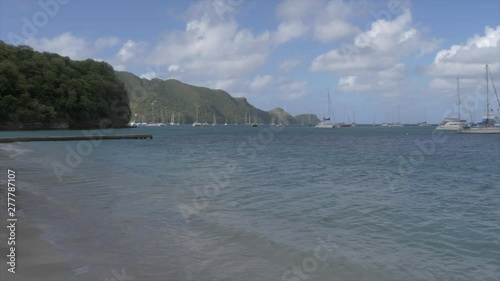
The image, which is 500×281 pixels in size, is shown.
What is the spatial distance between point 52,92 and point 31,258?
12473 centimetres

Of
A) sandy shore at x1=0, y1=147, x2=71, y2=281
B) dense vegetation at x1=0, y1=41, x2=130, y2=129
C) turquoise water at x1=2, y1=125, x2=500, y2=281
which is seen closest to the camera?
sandy shore at x1=0, y1=147, x2=71, y2=281

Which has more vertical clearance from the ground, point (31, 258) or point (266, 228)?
point (31, 258)

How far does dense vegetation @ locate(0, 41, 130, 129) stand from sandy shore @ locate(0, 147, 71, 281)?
108698 mm

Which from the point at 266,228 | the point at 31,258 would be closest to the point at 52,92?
the point at 266,228

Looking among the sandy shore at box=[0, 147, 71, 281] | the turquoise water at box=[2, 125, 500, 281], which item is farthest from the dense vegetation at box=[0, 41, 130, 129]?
the sandy shore at box=[0, 147, 71, 281]

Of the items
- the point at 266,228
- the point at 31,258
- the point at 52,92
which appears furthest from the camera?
the point at 52,92

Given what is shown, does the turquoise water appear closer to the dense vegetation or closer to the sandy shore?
the sandy shore

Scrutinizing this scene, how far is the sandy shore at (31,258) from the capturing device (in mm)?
6918

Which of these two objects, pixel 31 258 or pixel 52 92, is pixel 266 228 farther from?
pixel 52 92

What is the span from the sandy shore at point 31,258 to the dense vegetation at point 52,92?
108698 millimetres

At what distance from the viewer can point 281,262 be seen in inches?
343

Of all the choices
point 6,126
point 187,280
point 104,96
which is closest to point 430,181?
point 187,280

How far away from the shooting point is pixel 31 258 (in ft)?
25.9

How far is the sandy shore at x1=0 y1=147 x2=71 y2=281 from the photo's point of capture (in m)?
6.92
